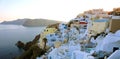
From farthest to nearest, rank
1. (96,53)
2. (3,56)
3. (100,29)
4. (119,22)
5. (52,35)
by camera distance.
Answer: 1. (3,56)
2. (52,35)
3. (100,29)
4. (119,22)
5. (96,53)

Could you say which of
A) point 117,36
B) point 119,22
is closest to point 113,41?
point 117,36

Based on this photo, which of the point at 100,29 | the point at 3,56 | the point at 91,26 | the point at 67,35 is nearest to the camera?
the point at 100,29

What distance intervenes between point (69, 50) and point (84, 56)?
3522 mm

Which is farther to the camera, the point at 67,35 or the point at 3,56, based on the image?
the point at 3,56

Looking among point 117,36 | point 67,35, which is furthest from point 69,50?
point 67,35

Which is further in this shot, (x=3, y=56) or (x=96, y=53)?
(x=3, y=56)

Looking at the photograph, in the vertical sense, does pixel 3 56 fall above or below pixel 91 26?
below

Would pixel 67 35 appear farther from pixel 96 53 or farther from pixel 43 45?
pixel 96 53

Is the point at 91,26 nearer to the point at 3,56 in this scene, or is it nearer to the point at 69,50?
the point at 69,50

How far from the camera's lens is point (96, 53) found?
1013 cm

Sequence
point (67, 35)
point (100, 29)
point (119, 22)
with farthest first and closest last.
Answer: point (67, 35), point (100, 29), point (119, 22)

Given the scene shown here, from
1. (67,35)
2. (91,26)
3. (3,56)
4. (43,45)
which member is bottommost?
(3,56)

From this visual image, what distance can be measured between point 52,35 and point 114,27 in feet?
38.1

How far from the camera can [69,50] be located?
13742 millimetres
